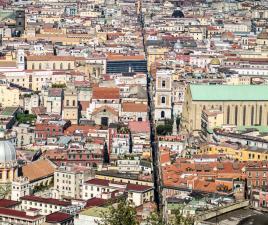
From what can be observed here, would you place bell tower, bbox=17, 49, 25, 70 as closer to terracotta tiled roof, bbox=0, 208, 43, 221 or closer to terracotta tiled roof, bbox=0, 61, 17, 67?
terracotta tiled roof, bbox=0, 61, 17, 67

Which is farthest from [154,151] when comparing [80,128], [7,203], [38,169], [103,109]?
[7,203]

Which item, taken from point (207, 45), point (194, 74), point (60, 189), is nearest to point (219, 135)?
point (60, 189)

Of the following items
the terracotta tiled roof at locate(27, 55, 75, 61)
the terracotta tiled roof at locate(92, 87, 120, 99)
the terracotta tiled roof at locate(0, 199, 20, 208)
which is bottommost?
the terracotta tiled roof at locate(0, 199, 20, 208)

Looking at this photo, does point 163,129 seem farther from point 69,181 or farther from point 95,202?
point 95,202

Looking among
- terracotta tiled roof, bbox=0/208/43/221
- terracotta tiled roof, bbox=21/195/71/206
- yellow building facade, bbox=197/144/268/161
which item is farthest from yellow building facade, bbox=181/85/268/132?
terracotta tiled roof, bbox=0/208/43/221

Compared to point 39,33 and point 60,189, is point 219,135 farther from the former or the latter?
point 39,33

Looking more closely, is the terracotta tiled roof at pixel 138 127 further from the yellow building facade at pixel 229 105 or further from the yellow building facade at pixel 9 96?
the yellow building facade at pixel 9 96
